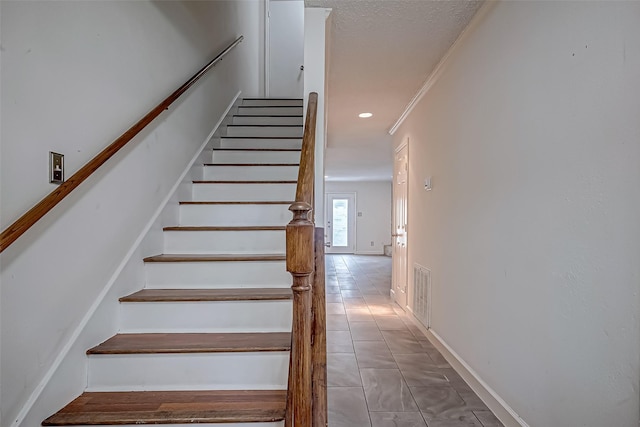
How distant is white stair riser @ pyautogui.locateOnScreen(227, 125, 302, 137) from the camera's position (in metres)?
3.42

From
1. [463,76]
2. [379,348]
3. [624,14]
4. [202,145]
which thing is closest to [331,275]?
[379,348]

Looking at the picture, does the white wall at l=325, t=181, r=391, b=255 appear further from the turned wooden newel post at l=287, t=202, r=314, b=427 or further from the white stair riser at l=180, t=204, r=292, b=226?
the turned wooden newel post at l=287, t=202, r=314, b=427

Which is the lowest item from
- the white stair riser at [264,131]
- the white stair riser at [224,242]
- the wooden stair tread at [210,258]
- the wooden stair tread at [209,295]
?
the wooden stair tread at [209,295]

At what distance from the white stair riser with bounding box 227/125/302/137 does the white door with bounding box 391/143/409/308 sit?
1.42 m

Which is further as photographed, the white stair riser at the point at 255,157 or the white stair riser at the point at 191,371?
the white stair riser at the point at 255,157

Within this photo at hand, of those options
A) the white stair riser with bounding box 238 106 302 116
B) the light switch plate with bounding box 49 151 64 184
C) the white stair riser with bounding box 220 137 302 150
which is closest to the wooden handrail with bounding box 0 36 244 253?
the light switch plate with bounding box 49 151 64 184

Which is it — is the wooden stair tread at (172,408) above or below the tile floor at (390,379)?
above

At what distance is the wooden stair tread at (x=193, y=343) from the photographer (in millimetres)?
1509

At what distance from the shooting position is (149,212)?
203cm

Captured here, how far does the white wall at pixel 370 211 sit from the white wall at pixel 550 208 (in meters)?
8.91

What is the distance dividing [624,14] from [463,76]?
1328 millimetres

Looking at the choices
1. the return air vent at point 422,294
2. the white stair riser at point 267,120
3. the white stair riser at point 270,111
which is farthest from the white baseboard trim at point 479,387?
the white stair riser at point 270,111

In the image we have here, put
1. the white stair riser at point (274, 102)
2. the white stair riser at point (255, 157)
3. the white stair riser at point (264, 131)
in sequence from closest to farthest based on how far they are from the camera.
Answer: the white stair riser at point (255, 157) < the white stair riser at point (264, 131) < the white stair riser at point (274, 102)

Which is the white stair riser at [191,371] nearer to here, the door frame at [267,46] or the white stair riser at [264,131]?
the white stair riser at [264,131]
